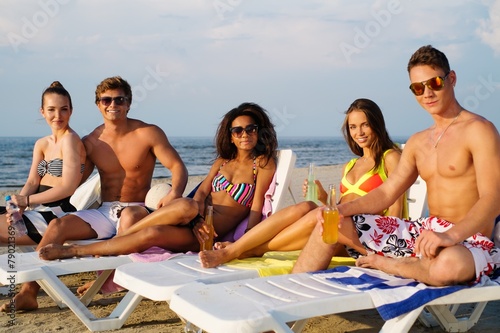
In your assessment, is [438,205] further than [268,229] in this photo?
No

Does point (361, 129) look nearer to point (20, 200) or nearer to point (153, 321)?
point (153, 321)

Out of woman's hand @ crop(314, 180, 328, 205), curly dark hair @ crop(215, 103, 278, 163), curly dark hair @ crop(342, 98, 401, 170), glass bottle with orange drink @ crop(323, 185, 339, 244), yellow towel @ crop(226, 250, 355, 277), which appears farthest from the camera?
curly dark hair @ crop(215, 103, 278, 163)

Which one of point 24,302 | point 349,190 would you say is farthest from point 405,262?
point 24,302

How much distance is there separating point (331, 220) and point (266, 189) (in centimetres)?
179

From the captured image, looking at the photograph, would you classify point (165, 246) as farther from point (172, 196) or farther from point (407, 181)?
point (407, 181)

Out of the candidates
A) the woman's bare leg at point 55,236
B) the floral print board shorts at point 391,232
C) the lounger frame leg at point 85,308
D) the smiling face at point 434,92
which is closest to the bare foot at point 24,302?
the woman's bare leg at point 55,236

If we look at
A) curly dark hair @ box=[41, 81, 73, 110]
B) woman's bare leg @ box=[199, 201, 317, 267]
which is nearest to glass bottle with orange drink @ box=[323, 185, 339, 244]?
woman's bare leg @ box=[199, 201, 317, 267]

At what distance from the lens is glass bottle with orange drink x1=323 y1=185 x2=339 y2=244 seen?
398cm

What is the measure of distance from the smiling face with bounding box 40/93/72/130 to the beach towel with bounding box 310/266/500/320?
328 centimetres

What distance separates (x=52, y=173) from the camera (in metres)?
6.23

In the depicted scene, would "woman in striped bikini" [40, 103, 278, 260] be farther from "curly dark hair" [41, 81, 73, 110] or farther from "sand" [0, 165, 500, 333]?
"curly dark hair" [41, 81, 73, 110]

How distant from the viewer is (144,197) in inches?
249

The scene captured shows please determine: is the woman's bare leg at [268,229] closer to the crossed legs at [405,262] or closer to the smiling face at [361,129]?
the crossed legs at [405,262]

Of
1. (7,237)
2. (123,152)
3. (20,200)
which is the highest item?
(123,152)
